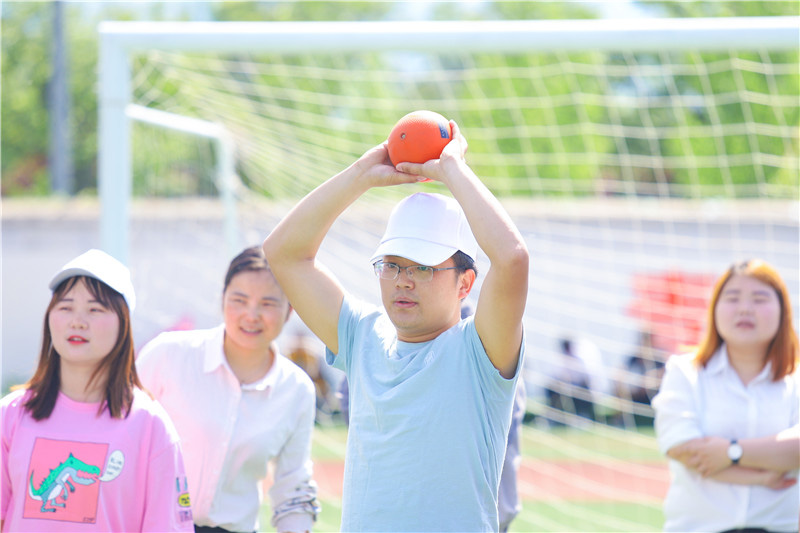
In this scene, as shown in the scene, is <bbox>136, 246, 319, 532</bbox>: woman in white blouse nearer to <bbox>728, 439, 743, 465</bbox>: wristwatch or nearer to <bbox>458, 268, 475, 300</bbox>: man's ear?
<bbox>458, 268, 475, 300</bbox>: man's ear

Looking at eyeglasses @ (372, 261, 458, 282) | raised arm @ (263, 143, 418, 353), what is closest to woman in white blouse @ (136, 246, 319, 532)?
raised arm @ (263, 143, 418, 353)

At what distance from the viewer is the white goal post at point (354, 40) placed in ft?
12.8

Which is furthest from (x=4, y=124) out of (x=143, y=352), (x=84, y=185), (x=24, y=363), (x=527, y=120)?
(x=143, y=352)

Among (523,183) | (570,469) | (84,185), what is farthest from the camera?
(84,185)

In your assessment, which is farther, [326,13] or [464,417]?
[326,13]

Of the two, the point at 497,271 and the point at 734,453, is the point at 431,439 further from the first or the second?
the point at 734,453

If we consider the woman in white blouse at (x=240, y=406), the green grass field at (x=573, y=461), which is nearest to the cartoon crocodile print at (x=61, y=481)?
the woman in white blouse at (x=240, y=406)

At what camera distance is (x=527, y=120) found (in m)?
21.6

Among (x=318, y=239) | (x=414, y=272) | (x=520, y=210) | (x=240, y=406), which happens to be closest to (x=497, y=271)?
(x=414, y=272)

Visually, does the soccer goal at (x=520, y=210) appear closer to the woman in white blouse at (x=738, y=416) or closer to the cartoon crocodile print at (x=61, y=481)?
the woman in white blouse at (x=738, y=416)

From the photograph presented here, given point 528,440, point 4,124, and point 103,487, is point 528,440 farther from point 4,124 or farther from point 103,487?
point 4,124

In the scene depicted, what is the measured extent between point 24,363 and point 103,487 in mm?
12969

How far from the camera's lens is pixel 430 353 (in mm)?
2154

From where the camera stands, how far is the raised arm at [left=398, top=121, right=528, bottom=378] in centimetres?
201
